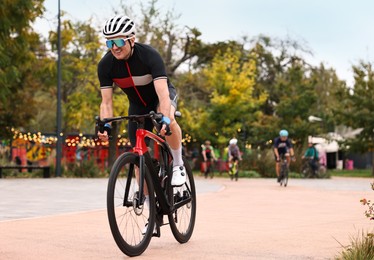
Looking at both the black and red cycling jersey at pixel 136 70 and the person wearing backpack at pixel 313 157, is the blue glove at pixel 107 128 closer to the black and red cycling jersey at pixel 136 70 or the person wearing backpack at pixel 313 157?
the black and red cycling jersey at pixel 136 70

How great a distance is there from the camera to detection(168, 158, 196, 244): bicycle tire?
794cm

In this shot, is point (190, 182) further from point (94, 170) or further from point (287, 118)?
point (287, 118)

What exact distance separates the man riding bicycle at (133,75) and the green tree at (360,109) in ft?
126

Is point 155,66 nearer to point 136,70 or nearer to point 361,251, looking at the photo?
point 136,70

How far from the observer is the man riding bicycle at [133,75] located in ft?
23.2

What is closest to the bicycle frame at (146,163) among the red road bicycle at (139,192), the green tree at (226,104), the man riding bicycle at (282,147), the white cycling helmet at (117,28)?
the red road bicycle at (139,192)

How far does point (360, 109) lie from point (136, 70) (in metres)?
40.0

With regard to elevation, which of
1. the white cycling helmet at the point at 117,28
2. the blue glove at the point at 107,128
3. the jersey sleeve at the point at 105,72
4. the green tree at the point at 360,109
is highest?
the green tree at the point at 360,109

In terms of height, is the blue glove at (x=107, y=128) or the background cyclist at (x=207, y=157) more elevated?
the background cyclist at (x=207, y=157)

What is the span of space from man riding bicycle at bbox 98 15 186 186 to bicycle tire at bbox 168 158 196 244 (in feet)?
2.24

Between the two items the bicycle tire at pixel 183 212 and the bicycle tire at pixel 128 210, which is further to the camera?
the bicycle tire at pixel 183 212

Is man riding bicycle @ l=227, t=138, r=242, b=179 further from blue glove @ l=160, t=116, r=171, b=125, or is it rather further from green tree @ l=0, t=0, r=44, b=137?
blue glove @ l=160, t=116, r=171, b=125

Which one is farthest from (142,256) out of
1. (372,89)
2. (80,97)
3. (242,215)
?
(372,89)

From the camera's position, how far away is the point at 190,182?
8.48 meters
